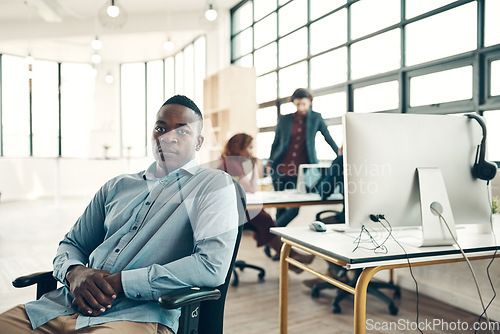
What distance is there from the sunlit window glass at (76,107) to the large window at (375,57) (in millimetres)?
5525

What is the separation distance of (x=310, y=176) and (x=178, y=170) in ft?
6.53

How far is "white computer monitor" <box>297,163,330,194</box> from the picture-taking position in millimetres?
3270

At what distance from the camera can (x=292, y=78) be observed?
551 cm

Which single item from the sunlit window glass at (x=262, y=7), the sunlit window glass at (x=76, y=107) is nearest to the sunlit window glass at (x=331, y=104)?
the sunlit window glass at (x=262, y=7)

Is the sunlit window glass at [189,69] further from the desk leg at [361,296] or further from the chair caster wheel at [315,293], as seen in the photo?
the desk leg at [361,296]

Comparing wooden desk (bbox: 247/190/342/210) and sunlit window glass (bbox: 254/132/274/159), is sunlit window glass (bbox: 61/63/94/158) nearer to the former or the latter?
sunlit window glass (bbox: 254/132/274/159)

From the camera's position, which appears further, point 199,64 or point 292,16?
point 199,64

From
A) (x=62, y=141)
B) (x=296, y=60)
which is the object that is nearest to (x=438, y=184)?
(x=296, y=60)

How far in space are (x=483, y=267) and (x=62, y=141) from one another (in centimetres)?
974

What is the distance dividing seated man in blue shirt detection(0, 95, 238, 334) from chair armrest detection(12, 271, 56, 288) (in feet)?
0.10

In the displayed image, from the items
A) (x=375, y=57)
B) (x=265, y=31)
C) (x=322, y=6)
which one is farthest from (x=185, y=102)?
(x=265, y=31)

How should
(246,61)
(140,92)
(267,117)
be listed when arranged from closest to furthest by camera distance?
(267,117) → (246,61) → (140,92)

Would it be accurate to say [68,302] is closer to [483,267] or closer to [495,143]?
[483,267]

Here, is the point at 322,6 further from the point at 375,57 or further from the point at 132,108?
the point at 132,108
